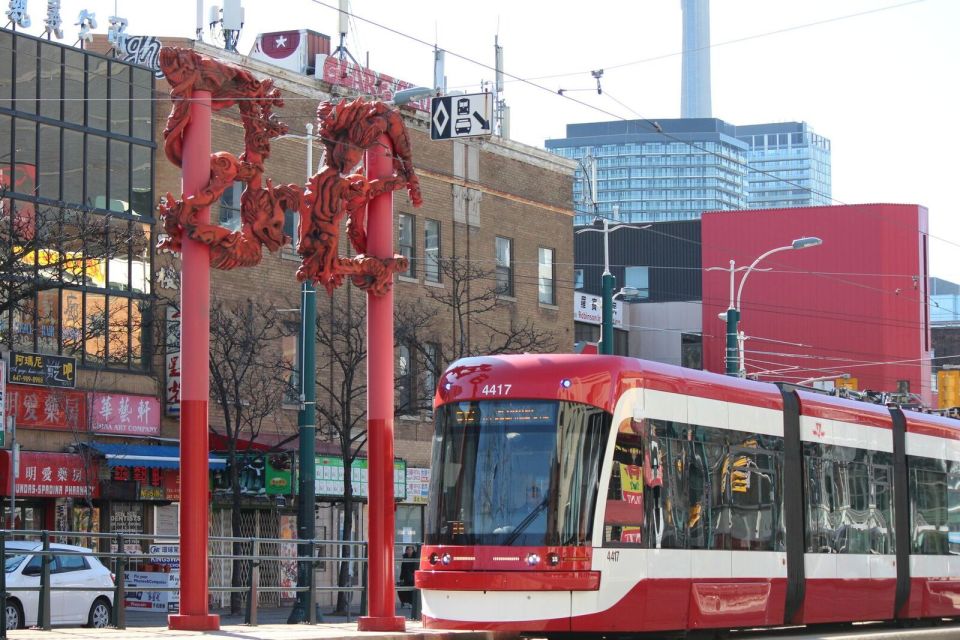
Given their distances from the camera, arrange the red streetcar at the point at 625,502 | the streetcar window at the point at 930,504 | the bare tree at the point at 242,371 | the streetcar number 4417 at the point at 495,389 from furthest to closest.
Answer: the bare tree at the point at 242,371 < the streetcar window at the point at 930,504 < the streetcar number 4417 at the point at 495,389 < the red streetcar at the point at 625,502

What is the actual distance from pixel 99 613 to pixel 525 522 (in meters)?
10.6

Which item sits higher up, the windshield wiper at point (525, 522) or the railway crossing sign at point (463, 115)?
the railway crossing sign at point (463, 115)

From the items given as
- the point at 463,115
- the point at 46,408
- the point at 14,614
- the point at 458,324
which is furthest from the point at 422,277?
the point at 14,614

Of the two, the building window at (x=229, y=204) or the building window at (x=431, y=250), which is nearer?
the building window at (x=229, y=204)

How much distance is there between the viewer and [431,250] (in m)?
44.1

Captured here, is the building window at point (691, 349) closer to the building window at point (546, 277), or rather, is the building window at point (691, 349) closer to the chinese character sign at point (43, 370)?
the building window at point (546, 277)

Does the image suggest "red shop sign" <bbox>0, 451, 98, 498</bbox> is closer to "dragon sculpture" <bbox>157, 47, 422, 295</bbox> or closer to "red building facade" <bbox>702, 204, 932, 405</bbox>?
"dragon sculpture" <bbox>157, 47, 422, 295</bbox>

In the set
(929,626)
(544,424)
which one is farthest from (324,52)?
(544,424)

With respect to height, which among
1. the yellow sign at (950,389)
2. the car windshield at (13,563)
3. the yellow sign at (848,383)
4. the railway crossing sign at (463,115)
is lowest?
the car windshield at (13,563)

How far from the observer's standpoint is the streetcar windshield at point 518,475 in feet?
56.6

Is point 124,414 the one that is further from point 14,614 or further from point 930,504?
point 930,504

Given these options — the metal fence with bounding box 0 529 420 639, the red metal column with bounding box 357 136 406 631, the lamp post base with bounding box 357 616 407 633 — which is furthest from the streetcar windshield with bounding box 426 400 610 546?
the metal fence with bounding box 0 529 420 639

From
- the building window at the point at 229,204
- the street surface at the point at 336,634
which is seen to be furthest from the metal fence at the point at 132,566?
the building window at the point at 229,204

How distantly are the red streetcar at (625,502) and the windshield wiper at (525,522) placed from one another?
10 millimetres
